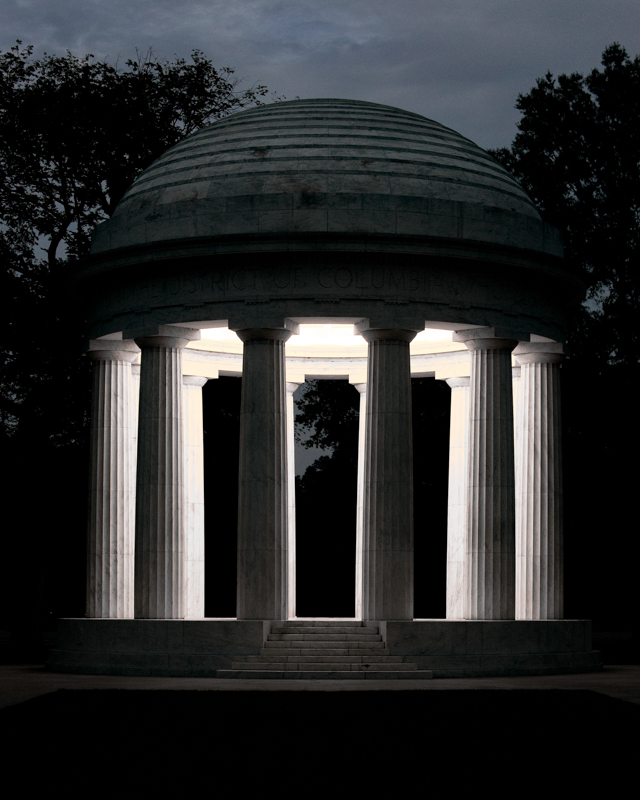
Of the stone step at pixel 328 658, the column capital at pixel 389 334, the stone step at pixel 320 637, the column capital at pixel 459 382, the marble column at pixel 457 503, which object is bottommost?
the stone step at pixel 328 658

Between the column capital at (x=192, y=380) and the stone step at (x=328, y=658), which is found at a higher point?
the column capital at (x=192, y=380)

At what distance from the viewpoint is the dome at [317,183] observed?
7281 centimetres

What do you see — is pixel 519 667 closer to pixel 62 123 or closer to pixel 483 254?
pixel 483 254

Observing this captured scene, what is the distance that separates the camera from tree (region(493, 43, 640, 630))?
105188mm

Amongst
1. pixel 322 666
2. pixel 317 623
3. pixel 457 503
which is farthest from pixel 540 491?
pixel 322 666

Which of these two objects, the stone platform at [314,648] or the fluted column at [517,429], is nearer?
the stone platform at [314,648]

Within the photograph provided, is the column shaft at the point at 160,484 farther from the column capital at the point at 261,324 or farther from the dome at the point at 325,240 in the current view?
the column capital at the point at 261,324

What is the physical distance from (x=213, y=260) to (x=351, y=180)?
894 cm

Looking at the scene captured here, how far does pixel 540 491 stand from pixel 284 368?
18.3 metres

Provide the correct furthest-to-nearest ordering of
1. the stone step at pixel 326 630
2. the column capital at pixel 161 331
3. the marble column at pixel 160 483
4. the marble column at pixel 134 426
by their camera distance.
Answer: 1. the marble column at pixel 134 426
2. the column capital at pixel 161 331
3. the marble column at pixel 160 483
4. the stone step at pixel 326 630

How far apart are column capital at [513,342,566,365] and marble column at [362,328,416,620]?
33.4 feet

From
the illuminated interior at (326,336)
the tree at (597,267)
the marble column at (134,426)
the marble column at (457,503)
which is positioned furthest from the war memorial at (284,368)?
the tree at (597,267)

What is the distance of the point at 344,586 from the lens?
13912 cm

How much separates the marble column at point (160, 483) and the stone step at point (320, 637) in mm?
6973
